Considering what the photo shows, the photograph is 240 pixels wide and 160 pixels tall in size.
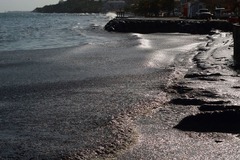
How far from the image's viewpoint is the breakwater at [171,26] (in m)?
43.6

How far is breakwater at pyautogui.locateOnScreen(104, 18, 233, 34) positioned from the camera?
43.6 metres

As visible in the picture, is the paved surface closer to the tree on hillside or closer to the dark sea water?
the dark sea water

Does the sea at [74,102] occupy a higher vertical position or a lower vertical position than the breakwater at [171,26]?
higher

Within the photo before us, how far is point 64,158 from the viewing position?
597cm

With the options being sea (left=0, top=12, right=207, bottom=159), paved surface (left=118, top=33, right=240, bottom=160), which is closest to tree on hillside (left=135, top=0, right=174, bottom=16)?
sea (left=0, top=12, right=207, bottom=159)

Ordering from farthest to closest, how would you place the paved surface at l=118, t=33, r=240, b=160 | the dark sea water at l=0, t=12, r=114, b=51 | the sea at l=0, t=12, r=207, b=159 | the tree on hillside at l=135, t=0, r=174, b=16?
the tree on hillside at l=135, t=0, r=174, b=16 → the dark sea water at l=0, t=12, r=114, b=51 → the sea at l=0, t=12, r=207, b=159 → the paved surface at l=118, t=33, r=240, b=160

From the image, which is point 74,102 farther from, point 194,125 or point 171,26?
point 171,26

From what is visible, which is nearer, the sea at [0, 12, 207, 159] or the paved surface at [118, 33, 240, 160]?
the paved surface at [118, 33, 240, 160]

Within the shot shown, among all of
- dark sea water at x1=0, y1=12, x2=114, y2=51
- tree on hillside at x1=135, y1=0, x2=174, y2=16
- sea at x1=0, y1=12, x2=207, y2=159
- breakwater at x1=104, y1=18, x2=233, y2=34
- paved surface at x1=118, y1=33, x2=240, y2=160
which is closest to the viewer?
paved surface at x1=118, y1=33, x2=240, y2=160

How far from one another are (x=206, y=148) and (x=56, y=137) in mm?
2348

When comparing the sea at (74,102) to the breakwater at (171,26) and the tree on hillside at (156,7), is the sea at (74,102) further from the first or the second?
the tree on hillside at (156,7)

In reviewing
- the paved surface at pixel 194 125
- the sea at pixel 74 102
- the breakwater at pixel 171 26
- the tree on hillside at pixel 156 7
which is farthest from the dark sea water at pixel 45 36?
the tree on hillside at pixel 156 7

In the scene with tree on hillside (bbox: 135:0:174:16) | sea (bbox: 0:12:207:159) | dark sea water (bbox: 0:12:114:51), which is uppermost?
tree on hillside (bbox: 135:0:174:16)

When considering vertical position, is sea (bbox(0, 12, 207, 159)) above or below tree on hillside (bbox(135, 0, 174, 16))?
below
